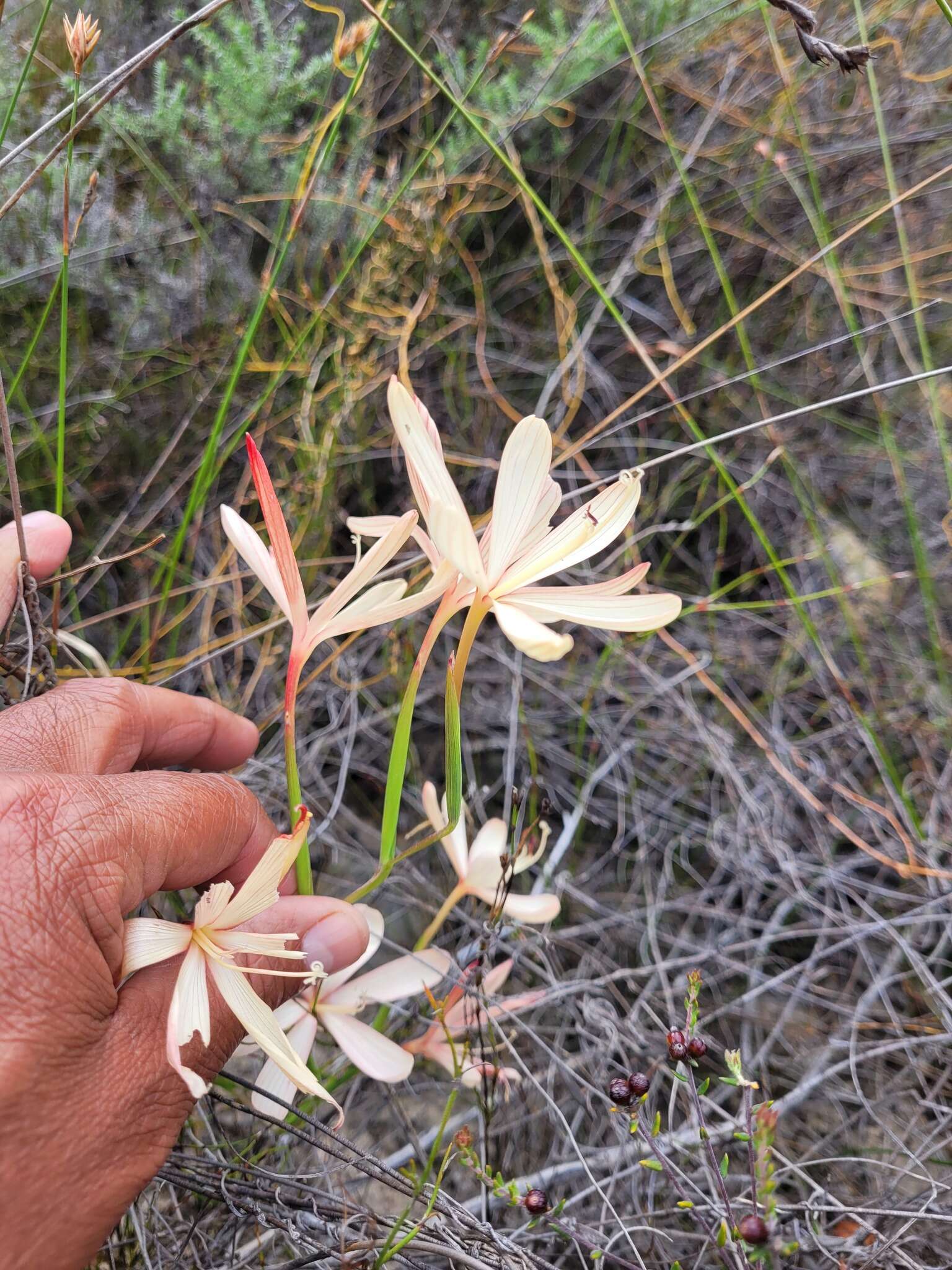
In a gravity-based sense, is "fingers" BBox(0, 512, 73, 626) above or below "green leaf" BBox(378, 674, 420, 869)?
above

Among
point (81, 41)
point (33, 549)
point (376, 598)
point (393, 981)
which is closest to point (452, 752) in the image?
point (376, 598)

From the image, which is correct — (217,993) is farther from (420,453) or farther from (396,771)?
(420,453)

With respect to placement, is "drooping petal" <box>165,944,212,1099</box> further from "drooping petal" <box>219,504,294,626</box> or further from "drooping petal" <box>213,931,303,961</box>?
"drooping petal" <box>219,504,294,626</box>

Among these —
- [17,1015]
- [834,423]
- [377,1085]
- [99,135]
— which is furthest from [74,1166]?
[834,423]

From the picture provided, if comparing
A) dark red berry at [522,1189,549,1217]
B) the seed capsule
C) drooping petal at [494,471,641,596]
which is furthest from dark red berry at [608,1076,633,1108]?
drooping petal at [494,471,641,596]

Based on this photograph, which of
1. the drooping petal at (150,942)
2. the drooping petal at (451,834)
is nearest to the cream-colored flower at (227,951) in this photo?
the drooping petal at (150,942)

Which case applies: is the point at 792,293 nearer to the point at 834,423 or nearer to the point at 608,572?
the point at 834,423
